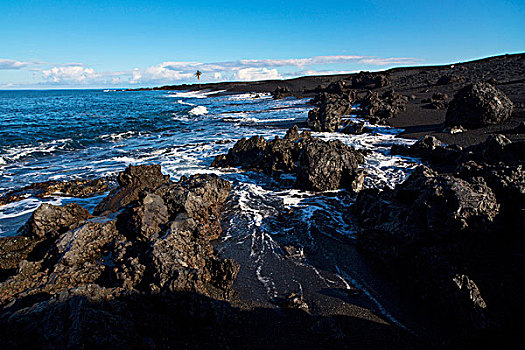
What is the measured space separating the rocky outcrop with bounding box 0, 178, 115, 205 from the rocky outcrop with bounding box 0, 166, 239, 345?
322 cm

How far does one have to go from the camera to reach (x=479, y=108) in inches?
579

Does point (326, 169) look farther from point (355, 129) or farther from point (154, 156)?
point (154, 156)

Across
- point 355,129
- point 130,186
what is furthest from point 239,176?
point 355,129

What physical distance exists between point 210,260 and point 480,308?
14.9 ft

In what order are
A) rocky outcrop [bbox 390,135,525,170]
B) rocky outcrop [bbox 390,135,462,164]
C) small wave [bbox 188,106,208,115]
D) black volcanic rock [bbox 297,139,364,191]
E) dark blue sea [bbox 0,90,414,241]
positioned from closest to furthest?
rocky outcrop [bbox 390,135,525,170] → dark blue sea [bbox 0,90,414,241] → black volcanic rock [bbox 297,139,364,191] → rocky outcrop [bbox 390,135,462,164] → small wave [bbox 188,106,208,115]

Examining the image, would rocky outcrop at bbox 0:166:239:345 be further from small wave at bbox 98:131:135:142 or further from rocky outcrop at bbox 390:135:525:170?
small wave at bbox 98:131:135:142

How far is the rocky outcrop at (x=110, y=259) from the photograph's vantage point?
3975mm

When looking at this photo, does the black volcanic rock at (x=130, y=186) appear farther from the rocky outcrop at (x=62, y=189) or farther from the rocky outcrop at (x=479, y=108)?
the rocky outcrop at (x=479, y=108)

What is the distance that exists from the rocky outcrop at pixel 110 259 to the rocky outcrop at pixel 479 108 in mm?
14856

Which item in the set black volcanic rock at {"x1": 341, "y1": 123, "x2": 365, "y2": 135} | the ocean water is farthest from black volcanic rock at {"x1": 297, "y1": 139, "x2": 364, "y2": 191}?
black volcanic rock at {"x1": 341, "y1": 123, "x2": 365, "y2": 135}

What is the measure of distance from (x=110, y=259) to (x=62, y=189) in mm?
6629

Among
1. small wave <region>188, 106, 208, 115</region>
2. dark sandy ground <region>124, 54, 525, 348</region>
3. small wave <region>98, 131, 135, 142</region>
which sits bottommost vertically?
dark sandy ground <region>124, 54, 525, 348</region>

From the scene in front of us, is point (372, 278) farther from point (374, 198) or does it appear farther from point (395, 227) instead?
point (374, 198)

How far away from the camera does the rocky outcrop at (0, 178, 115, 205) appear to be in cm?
1015
